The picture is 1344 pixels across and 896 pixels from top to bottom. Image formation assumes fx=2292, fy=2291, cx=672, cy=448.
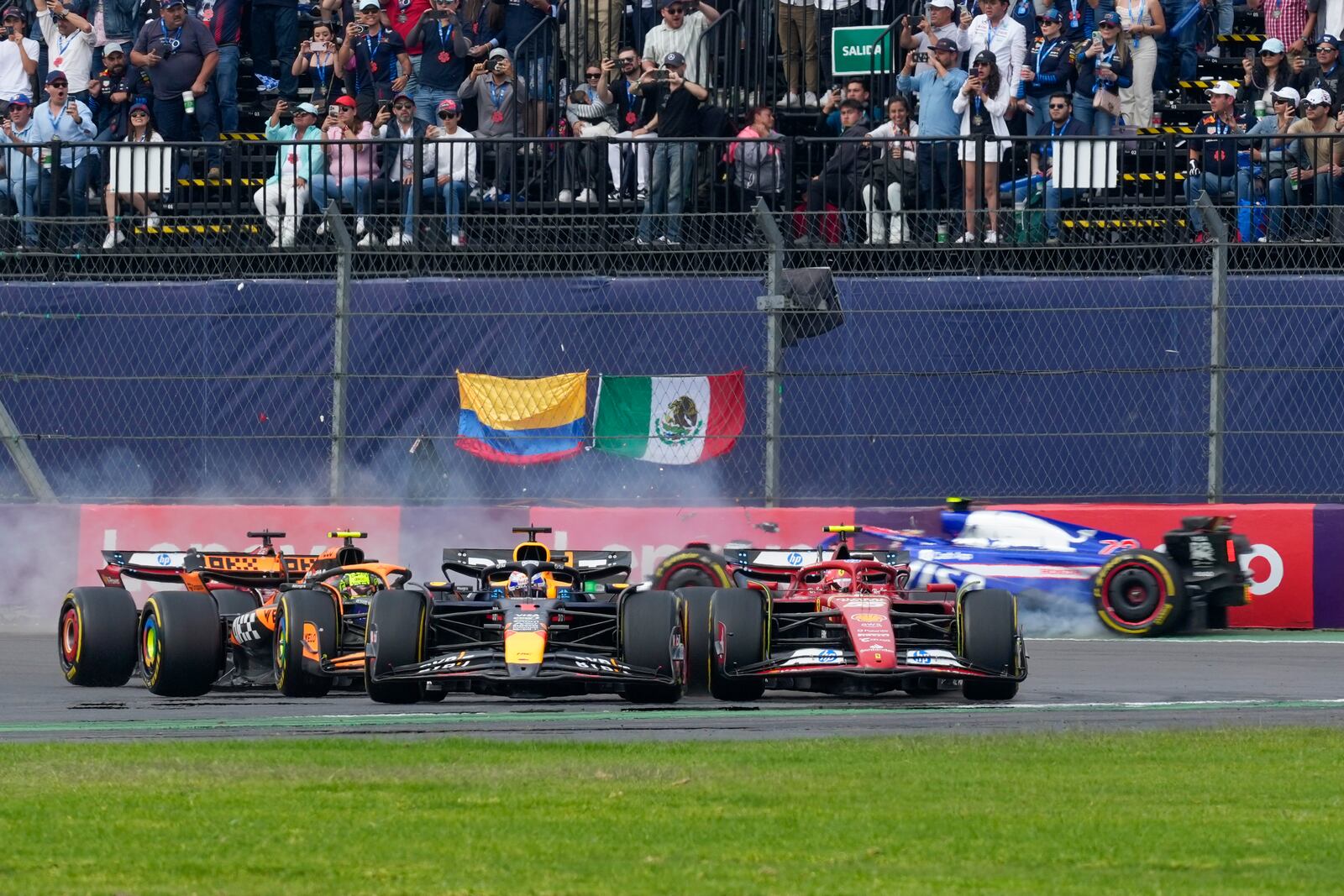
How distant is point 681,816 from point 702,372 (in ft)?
31.1

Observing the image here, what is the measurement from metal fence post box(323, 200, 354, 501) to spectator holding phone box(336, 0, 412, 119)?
4110 mm

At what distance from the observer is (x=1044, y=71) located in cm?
1866

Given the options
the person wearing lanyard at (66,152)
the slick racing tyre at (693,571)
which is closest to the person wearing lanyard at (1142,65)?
the slick racing tyre at (693,571)

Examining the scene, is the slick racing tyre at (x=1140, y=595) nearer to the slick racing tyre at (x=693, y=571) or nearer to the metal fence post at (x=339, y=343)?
the slick racing tyre at (x=693, y=571)

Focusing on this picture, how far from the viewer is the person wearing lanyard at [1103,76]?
18406mm

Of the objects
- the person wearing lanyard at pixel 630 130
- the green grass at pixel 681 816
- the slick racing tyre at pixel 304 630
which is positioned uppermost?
the person wearing lanyard at pixel 630 130

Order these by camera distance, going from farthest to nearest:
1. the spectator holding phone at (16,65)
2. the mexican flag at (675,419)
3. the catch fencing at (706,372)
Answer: the spectator holding phone at (16,65) < the mexican flag at (675,419) < the catch fencing at (706,372)

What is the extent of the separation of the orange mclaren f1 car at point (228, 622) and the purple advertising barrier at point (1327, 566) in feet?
22.1

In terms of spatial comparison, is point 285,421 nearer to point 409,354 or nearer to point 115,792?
point 409,354

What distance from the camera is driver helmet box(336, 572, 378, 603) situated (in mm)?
12305

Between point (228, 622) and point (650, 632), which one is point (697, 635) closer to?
point (650, 632)

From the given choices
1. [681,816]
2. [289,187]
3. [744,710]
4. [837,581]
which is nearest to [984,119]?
[289,187]

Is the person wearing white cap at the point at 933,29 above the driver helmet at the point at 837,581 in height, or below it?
above

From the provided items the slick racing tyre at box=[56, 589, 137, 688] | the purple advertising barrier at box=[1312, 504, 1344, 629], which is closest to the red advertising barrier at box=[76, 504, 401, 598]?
the slick racing tyre at box=[56, 589, 137, 688]
